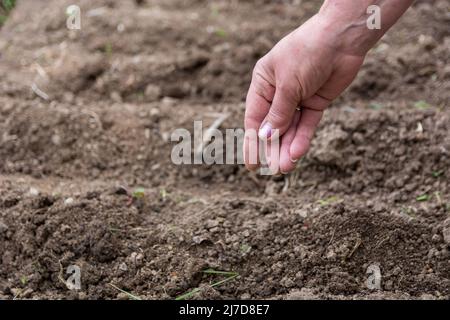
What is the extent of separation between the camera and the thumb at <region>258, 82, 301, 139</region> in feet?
6.79

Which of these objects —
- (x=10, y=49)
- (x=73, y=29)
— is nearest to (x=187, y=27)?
(x=73, y=29)

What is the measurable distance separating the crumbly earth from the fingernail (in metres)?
0.38

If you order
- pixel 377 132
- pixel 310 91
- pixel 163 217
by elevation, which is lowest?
pixel 163 217

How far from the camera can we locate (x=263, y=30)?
3910mm

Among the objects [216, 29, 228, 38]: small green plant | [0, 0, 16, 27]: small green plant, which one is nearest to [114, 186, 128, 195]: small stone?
[216, 29, 228, 38]: small green plant

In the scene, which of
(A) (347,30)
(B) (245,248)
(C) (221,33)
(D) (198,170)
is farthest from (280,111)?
(C) (221,33)

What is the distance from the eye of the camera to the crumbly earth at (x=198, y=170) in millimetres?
2203

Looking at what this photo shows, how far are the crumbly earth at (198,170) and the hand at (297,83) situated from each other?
1.07 feet

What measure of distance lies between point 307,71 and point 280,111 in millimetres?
160

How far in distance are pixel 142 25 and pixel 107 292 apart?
87.1 inches

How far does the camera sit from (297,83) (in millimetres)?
2059

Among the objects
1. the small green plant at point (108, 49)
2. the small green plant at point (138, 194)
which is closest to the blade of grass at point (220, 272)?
the small green plant at point (138, 194)

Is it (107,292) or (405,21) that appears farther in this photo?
(405,21)

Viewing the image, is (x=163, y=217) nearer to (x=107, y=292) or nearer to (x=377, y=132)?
(x=107, y=292)
